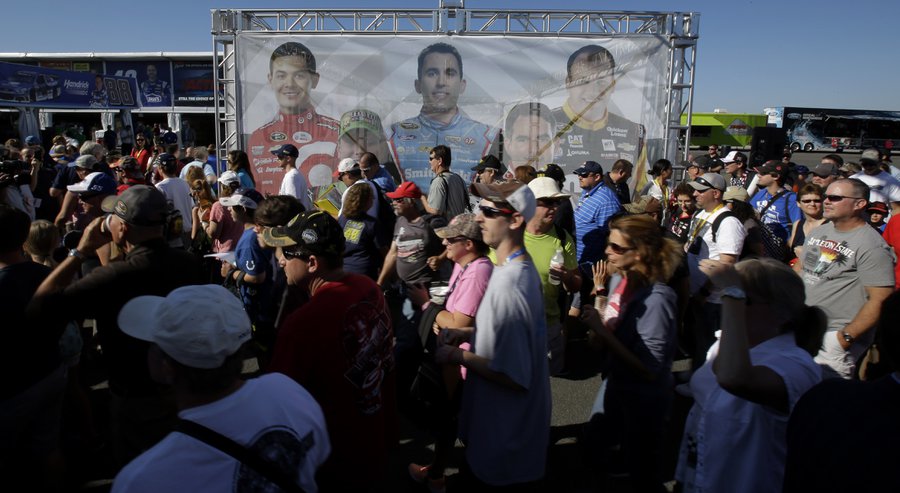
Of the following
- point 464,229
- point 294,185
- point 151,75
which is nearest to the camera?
point 464,229

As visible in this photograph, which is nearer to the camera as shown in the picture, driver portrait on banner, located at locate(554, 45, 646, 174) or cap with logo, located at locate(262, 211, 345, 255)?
cap with logo, located at locate(262, 211, 345, 255)

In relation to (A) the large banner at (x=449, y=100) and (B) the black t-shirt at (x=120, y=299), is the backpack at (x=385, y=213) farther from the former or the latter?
(A) the large banner at (x=449, y=100)

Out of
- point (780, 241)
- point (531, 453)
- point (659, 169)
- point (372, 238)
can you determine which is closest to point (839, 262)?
point (780, 241)

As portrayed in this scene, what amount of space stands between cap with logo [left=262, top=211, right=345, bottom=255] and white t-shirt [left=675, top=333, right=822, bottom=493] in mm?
1520

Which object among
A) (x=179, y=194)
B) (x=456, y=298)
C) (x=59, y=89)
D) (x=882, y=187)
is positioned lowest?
(x=456, y=298)

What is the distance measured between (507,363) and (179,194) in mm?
5266

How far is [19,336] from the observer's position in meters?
2.52

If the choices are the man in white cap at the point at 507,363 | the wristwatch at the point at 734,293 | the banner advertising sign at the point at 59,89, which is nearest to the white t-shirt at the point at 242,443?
the man in white cap at the point at 507,363

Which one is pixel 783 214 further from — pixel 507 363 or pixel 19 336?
pixel 19 336

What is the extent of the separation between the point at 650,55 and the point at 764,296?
7.94m

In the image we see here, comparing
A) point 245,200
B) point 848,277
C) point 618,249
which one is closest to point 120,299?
point 245,200

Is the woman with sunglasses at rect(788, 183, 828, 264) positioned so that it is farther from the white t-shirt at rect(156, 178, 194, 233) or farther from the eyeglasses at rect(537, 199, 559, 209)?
the white t-shirt at rect(156, 178, 194, 233)

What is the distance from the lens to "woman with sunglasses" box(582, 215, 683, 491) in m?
2.63

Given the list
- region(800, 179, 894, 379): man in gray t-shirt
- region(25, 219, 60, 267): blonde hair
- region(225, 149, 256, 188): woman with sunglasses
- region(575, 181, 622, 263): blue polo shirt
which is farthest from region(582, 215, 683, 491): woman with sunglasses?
region(225, 149, 256, 188): woman with sunglasses
